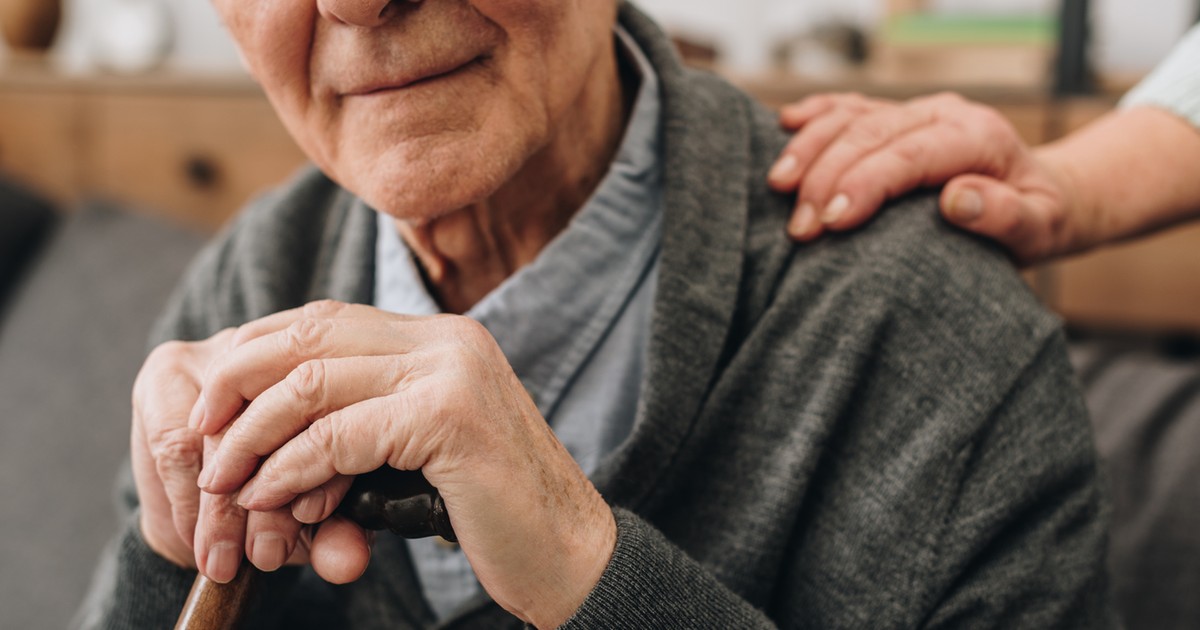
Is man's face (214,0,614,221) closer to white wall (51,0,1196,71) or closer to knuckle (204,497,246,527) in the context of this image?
knuckle (204,497,246,527)

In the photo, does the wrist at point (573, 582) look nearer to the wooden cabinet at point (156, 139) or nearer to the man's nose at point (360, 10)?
the man's nose at point (360, 10)

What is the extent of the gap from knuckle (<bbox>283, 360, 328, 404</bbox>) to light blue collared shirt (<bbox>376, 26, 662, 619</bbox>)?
322 millimetres

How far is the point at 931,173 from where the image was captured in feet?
2.88

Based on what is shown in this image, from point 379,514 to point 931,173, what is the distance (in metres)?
0.54

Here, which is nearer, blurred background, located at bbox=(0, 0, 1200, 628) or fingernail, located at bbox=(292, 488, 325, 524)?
fingernail, located at bbox=(292, 488, 325, 524)

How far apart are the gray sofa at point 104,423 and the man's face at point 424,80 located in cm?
81

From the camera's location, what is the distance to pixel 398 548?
3.01ft

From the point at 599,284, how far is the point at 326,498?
0.37 meters

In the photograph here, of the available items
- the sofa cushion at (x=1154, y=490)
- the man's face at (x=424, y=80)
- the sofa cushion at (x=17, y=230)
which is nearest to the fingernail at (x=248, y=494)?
the man's face at (x=424, y=80)

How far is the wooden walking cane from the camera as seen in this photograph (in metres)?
0.62

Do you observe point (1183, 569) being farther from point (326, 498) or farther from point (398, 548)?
point (326, 498)

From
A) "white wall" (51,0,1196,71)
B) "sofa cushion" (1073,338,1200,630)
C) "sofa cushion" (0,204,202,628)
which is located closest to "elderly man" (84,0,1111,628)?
"sofa cushion" (1073,338,1200,630)

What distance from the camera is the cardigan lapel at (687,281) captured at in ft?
2.72

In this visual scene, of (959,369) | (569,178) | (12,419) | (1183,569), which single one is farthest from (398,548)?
Result: (12,419)
